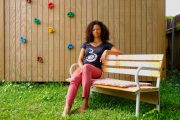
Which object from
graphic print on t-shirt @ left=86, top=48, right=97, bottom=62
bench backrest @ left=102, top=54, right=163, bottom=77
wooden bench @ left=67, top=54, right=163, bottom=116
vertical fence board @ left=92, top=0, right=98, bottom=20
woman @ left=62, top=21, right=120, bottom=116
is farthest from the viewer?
vertical fence board @ left=92, top=0, right=98, bottom=20

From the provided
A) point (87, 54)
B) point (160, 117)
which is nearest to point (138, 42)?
point (87, 54)

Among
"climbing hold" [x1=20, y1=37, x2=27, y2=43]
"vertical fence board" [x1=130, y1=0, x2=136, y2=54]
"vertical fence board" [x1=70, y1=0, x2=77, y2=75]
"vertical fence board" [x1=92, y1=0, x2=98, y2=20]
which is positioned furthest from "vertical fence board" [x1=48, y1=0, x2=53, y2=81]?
"vertical fence board" [x1=130, y1=0, x2=136, y2=54]

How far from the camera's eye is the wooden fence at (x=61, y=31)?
7199 mm

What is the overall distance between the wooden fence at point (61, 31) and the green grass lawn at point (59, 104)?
0.37 m

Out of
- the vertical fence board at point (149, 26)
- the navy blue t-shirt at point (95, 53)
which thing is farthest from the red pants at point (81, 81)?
the vertical fence board at point (149, 26)

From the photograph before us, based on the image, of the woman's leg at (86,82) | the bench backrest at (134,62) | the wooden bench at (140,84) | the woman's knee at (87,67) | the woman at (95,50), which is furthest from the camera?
the woman at (95,50)

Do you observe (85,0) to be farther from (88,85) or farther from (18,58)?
(88,85)

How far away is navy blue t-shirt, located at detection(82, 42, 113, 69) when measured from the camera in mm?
5590

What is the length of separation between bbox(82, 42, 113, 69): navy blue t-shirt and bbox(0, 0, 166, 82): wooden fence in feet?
5.12

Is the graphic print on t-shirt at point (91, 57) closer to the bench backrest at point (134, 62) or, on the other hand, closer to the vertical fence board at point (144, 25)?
the bench backrest at point (134, 62)

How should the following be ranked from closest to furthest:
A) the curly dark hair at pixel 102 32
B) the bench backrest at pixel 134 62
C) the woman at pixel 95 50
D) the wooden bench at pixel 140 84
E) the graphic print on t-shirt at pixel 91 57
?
the wooden bench at pixel 140 84 → the bench backrest at pixel 134 62 → the woman at pixel 95 50 → the graphic print on t-shirt at pixel 91 57 → the curly dark hair at pixel 102 32

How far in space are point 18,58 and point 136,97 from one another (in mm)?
3308

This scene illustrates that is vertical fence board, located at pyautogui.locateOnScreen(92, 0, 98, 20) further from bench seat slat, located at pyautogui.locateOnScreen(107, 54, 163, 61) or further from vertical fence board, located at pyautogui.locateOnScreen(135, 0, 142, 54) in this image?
bench seat slat, located at pyautogui.locateOnScreen(107, 54, 163, 61)

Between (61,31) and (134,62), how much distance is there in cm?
238
